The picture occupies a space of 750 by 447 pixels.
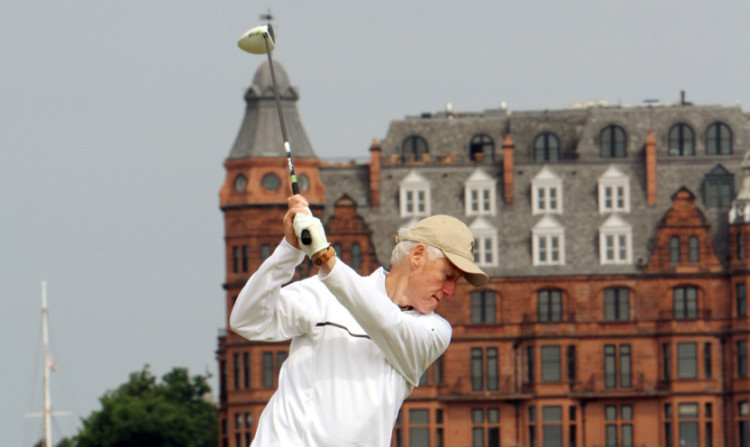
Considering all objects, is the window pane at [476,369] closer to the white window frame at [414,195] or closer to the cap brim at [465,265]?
the white window frame at [414,195]

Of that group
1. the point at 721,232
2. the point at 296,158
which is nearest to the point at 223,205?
the point at 296,158

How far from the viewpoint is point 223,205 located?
112 metres

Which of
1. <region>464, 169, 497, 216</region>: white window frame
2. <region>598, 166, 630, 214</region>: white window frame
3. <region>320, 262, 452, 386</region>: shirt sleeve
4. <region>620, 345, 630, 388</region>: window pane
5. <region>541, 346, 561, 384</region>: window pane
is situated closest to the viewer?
<region>320, 262, 452, 386</region>: shirt sleeve

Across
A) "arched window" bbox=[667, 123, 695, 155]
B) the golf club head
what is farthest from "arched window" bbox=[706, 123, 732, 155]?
the golf club head

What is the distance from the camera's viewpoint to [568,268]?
111m

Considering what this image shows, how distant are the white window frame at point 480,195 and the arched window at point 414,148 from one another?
3098 millimetres

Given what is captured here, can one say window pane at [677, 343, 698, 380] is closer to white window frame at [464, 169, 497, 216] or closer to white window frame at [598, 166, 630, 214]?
white window frame at [598, 166, 630, 214]

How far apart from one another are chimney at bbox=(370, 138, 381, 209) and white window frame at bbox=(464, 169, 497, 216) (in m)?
4.05

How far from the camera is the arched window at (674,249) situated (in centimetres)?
10969

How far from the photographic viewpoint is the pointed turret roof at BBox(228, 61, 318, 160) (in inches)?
4336

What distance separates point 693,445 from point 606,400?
4527 millimetres

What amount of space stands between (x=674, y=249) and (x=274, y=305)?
9818 centimetres

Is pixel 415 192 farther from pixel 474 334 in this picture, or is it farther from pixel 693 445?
pixel 693 445

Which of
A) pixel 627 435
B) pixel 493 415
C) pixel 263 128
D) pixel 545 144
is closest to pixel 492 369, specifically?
pixel 493 415
